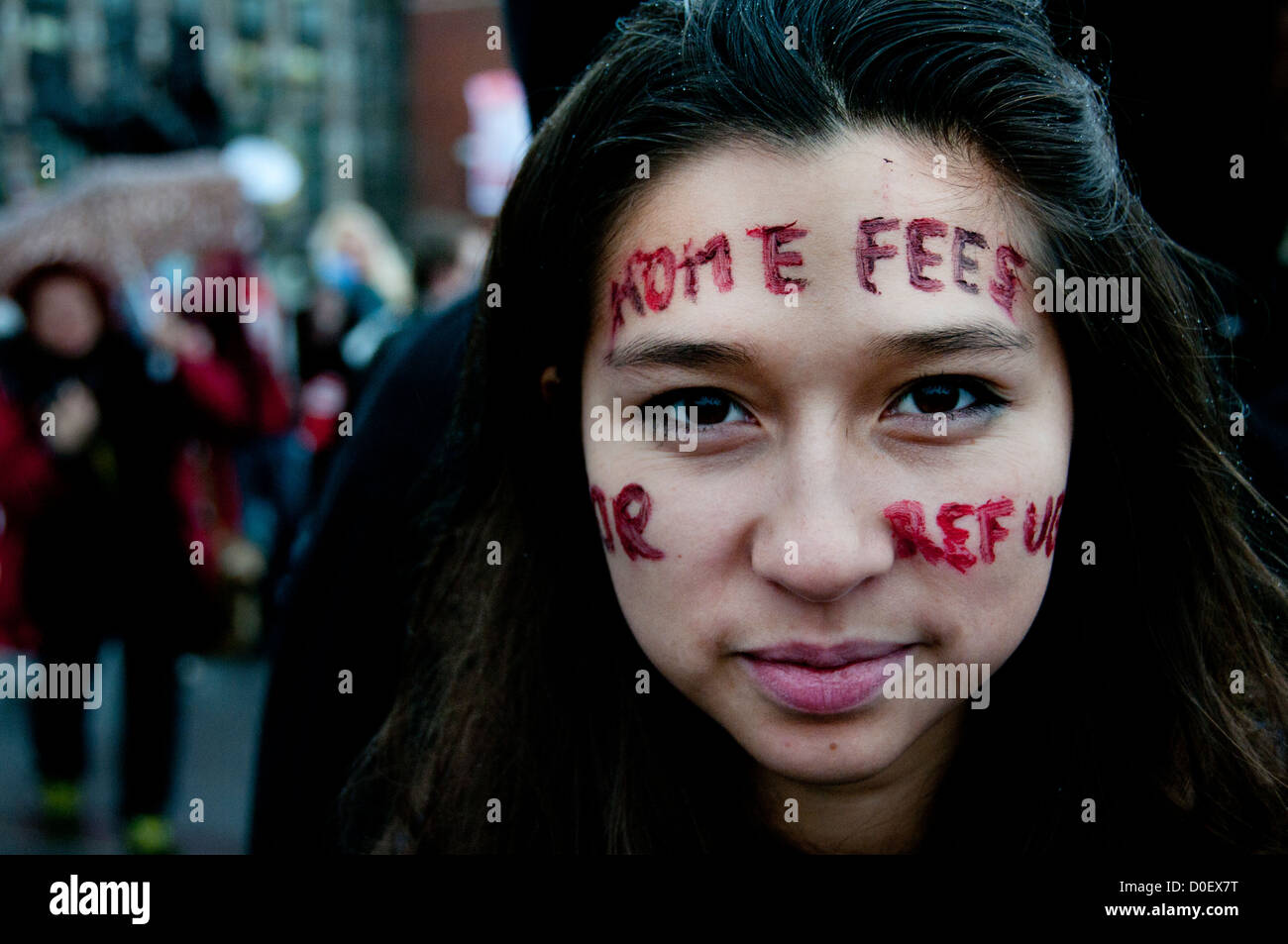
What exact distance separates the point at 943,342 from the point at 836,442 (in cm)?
16

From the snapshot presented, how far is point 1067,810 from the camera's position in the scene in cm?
171

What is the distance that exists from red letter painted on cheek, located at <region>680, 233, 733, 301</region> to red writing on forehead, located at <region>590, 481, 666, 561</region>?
245 millimetres

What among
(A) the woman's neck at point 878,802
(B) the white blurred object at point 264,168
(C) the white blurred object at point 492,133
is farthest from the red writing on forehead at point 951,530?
(C) the white blurred object at point 492,133

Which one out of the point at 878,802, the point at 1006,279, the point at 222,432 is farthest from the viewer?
the point at 222,432

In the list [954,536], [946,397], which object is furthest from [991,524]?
[946,397]

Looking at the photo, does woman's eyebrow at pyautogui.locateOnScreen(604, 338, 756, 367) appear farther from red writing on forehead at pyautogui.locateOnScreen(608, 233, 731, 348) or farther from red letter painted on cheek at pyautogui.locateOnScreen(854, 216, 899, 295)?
red letter painted on cheek at pyautogui.locateOnScreen(854, 216, 899, 295)

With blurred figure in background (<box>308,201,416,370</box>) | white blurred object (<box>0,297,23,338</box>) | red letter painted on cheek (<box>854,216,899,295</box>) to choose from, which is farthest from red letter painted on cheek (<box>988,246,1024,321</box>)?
blurred figure in background (<box>308,201,416,370</box>)

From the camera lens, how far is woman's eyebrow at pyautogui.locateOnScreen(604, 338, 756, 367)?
1.43 meters

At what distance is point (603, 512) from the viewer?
159cm

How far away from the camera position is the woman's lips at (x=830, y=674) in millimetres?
1442

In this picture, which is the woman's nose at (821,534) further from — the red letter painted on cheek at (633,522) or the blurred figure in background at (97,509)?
the blurred figure in background at (97,509)

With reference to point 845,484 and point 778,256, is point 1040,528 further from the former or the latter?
point 778,256

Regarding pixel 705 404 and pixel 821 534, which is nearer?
pixel 821 534
